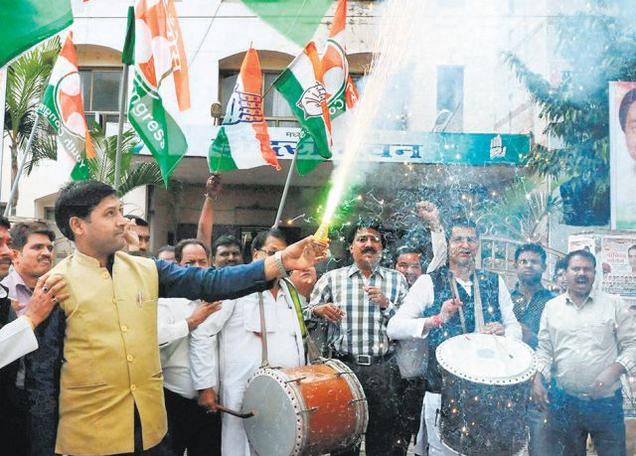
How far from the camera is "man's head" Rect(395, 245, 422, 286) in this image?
5957mm

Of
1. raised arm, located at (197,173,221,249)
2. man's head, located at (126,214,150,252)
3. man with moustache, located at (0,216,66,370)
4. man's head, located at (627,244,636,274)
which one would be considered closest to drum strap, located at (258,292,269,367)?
raised arm, located at (197,173,221,249)

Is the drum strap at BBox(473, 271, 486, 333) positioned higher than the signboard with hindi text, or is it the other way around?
the signboard with hindi text

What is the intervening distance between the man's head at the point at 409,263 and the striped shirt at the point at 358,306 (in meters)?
1.09

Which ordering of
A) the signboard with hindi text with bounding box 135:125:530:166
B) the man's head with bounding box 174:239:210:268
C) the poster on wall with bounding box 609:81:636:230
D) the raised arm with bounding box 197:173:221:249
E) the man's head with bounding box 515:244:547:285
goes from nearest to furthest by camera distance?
the man's head with bounding box 174:239:210:268 → the poster on wall with bounding box 609:81:636:230 → the man's head with bounding box 515:244:547:285 → the raised arm with bounding box 197:173:221:249 → the signboard with hindi text with bounding box 135:125:530:166

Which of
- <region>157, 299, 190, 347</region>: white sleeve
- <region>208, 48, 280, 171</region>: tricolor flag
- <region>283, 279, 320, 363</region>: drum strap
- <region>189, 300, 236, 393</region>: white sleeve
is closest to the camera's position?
<region>157, 299, 190, 347</region>: white sleeve

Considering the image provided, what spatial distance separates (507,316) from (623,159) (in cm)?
153

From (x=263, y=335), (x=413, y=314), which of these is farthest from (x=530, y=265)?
(x=263, y=335)

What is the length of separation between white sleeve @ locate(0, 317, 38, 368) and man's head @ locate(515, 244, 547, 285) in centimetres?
365

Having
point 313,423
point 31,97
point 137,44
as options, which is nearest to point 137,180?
point 31,97

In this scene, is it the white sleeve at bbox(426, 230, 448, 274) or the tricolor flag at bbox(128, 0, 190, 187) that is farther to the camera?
the tricolor flag at bbox(128, 0, 190, 187)

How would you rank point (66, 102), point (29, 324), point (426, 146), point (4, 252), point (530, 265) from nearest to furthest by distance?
1. point (29, 324)
2. point (4, 252)
3. point (530, 265)
4. point (66, 102)
5. point (426, 146)

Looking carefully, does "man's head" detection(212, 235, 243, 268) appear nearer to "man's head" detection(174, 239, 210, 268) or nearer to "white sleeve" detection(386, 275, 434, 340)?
"man's head" detection(174, 239, 210, 268)

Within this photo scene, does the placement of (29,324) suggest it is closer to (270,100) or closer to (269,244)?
(269,244)

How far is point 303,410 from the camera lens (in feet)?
12.1
